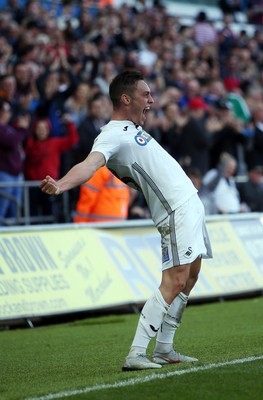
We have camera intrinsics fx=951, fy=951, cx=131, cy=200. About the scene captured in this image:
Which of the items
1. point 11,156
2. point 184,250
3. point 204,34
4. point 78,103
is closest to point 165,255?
point 184,250

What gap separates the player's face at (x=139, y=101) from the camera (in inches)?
290

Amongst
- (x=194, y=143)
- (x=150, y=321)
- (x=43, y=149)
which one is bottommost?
(x=150, y=321)

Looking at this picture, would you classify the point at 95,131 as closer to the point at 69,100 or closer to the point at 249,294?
the point at 69,100

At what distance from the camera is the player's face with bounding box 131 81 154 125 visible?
7367mm

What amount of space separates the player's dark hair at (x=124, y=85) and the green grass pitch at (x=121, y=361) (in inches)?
83.4

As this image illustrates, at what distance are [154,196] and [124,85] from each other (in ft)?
2.92

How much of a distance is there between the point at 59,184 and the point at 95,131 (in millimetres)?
8414

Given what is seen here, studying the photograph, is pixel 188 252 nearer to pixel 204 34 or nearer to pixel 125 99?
pixel 125 99

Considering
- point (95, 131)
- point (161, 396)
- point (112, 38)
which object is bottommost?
point (161, 396)

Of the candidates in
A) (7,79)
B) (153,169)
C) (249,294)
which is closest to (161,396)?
(153,169)

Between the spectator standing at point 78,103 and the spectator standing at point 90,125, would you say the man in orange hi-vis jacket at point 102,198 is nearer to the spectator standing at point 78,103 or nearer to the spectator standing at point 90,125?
the spectator standing at point 90,125

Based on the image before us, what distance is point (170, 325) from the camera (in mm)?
7543

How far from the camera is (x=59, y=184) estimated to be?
6.40 metres

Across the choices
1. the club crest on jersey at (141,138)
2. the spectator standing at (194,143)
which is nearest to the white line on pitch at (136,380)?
the club crest on jersey at (141,138)
